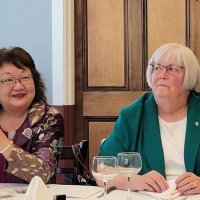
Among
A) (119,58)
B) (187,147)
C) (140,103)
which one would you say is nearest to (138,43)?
(119,58)

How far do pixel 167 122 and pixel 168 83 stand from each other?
0.19 meters

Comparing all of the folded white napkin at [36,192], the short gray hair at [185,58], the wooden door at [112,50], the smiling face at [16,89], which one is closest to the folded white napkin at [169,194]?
the folded white napkin at [36,192]

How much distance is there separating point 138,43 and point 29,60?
1.45 metres

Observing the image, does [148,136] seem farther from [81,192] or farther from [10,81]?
[10,81]

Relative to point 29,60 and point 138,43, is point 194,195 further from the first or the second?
point 138,43

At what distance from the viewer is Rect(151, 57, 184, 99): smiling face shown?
2.06 metres

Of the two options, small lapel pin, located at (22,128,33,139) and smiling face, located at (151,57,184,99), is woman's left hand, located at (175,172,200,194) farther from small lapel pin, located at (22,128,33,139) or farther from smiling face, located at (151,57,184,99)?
small lapel pin, located at (22,128,33,139)

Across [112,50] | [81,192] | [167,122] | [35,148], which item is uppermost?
[112,50]

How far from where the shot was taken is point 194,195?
5.42 feet

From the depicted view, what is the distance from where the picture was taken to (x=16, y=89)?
6.73 ft

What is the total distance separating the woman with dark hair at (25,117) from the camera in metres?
1.99

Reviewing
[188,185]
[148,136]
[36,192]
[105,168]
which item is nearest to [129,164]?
[105,168]

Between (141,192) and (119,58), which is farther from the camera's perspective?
(119,58)

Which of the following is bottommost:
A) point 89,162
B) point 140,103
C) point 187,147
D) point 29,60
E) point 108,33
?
point 89,162
